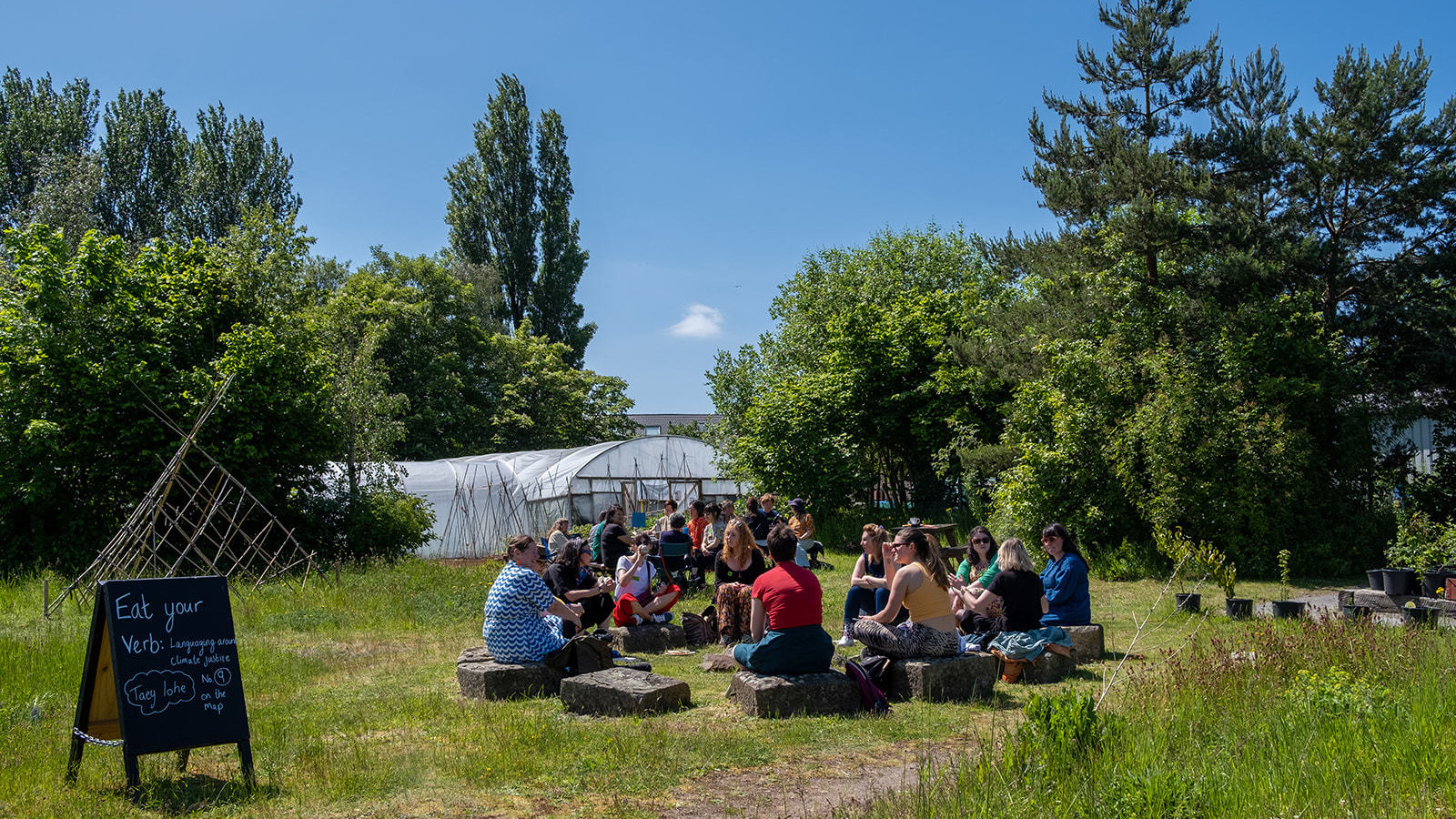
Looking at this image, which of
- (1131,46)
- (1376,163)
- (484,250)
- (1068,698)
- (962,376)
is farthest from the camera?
(484,250)

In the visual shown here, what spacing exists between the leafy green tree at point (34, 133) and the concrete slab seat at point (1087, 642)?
110 ft

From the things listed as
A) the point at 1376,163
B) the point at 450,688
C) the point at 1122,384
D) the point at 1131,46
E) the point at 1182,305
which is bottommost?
the point at 450,688

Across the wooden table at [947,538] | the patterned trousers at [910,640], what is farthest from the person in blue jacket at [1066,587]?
the wooden table at [947,538]

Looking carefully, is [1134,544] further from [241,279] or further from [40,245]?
[40,245]

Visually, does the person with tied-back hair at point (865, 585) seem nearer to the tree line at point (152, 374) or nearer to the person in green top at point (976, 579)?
the person in green top at point (976, 579)

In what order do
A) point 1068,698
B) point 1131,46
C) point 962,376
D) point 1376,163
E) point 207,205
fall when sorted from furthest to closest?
point 207,205 < point 962,376 < point 1131,46 < point 1376,163 < point 1068,698

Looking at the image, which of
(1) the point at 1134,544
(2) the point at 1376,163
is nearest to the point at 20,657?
(1) the point at 1134,544

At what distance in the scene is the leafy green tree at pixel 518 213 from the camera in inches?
1732

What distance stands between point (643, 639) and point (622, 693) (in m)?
3.35

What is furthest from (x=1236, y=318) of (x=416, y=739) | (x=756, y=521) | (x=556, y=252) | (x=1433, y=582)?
(x=556, y=252)

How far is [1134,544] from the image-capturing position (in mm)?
16719

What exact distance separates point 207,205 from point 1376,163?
117 ft

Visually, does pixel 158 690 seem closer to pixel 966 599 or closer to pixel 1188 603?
pixel 966 599

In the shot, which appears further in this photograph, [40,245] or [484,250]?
[484,250]
